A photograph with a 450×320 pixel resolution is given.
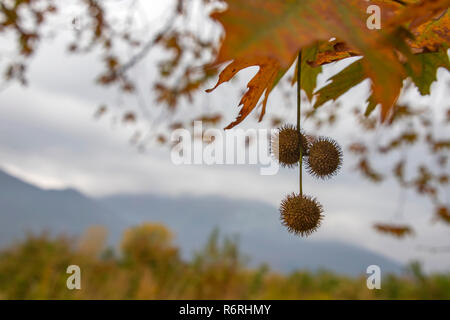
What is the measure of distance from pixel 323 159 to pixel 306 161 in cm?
5

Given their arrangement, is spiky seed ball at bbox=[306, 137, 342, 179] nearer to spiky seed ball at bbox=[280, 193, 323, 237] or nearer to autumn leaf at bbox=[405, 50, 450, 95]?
spiky seed ball at bbox=[280, 193, 323, 237]

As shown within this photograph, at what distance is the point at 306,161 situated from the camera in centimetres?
96

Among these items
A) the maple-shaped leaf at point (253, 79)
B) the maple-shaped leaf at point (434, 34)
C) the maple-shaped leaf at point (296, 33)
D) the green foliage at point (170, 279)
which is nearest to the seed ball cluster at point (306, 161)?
the maple-shaped leaf at point (253, 79)

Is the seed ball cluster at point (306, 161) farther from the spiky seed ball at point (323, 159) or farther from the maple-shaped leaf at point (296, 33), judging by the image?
the maple-shaped leaf at point (296, 33)

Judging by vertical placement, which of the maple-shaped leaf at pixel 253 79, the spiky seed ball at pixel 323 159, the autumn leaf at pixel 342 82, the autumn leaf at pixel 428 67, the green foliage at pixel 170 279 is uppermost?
the autumn leaf at pixel 428 67

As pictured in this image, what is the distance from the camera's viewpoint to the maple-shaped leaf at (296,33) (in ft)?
1.26

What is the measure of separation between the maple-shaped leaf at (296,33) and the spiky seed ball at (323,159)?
425mm

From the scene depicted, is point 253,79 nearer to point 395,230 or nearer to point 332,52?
point 332,52

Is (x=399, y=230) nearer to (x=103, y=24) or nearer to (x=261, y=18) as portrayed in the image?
(x=103, y=24)

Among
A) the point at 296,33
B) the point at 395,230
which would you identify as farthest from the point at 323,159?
the point at 395,230

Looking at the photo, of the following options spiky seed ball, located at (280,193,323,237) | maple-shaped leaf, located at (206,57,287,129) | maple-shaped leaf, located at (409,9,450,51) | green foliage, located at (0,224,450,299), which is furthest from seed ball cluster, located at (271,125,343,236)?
green foliage, located at (0,224,450,299)

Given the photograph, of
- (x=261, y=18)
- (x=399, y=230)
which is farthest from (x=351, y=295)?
(x=261, y=18)

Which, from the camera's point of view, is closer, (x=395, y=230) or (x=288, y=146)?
(x=288, y=146)
